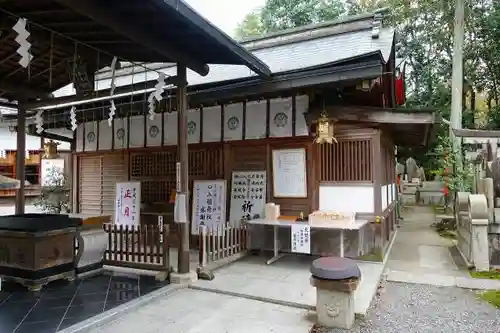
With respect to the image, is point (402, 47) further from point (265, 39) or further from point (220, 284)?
point (220, 284)

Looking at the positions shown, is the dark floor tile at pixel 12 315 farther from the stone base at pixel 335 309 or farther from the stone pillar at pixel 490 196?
the stone pillar at pixel 490 196

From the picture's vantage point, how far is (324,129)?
24.5 ft

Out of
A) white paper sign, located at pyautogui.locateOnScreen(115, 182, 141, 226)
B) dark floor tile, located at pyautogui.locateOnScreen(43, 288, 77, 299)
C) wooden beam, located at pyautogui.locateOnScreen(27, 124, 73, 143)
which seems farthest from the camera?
wooden beam, located at pyautogui.locateOnScreen(27, 124, 73, 143)

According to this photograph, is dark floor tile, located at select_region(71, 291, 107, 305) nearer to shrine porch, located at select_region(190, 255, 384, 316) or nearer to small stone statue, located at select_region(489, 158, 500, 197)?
shrine porch, located at select_region(190, 255, 384, 316)

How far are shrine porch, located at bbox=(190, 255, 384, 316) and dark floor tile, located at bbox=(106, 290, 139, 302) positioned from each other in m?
0.97

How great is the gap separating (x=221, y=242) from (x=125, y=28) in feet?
14.5

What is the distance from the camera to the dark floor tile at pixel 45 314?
453cm

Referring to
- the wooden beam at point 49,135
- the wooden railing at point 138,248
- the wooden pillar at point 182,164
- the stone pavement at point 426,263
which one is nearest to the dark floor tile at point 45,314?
the wooden railing at point 138,248

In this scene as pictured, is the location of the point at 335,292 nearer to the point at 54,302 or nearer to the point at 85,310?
the point at 85,310

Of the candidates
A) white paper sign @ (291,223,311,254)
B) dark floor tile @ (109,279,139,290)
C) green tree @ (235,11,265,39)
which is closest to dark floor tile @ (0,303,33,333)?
dark floor tile @ (109,279,139,290)

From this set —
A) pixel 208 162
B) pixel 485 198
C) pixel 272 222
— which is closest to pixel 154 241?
pixel 272 222

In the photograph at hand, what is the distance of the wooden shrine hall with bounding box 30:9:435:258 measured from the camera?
23.7 feet

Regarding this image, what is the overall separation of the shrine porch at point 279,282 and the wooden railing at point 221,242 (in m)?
0.28

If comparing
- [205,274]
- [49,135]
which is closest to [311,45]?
[205,274]
